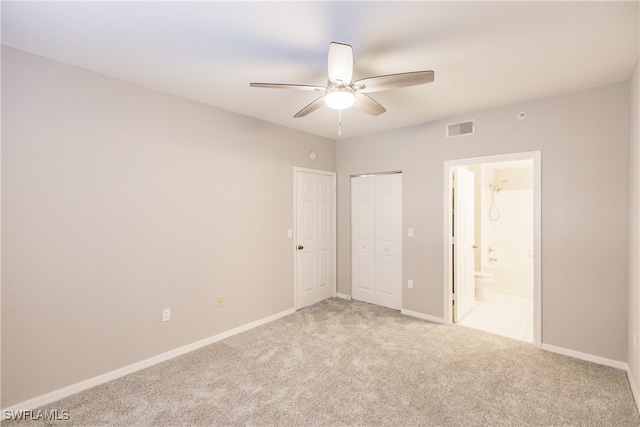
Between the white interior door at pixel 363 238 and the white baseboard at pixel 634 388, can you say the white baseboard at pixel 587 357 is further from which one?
the white interior door at pixel 363 238

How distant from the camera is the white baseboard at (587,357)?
2.71 metres

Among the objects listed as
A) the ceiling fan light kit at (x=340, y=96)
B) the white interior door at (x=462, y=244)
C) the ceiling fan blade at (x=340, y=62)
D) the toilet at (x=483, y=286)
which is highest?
the ceiling fan blade at (x=340, y=62)

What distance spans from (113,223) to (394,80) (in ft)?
8.42

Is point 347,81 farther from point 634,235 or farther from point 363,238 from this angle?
point 363,238

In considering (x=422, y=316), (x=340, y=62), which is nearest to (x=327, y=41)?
(x=340, y=62)

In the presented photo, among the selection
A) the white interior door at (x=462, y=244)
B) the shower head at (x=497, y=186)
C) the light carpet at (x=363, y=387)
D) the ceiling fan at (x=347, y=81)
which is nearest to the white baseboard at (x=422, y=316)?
the white interior door at (x=462, y=244)

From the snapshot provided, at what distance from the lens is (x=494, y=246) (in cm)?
621

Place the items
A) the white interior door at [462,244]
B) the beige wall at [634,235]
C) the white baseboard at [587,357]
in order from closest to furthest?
the beige wall at [634,235] < the white baseboard at [587,357] < the white interior door at [462,244]

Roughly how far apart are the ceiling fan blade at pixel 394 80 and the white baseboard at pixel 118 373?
2963 mm

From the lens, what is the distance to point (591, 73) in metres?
2.53

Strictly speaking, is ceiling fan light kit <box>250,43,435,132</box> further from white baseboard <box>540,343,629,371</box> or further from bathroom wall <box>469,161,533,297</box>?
bathroom wall <box>469,161,533,297</box>

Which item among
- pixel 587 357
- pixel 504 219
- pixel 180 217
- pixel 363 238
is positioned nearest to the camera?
pixel 587 357

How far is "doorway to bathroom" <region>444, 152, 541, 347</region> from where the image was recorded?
347 cm

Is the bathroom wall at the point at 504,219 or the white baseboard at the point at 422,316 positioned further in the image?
the bathroom wall at the point at 504,219
